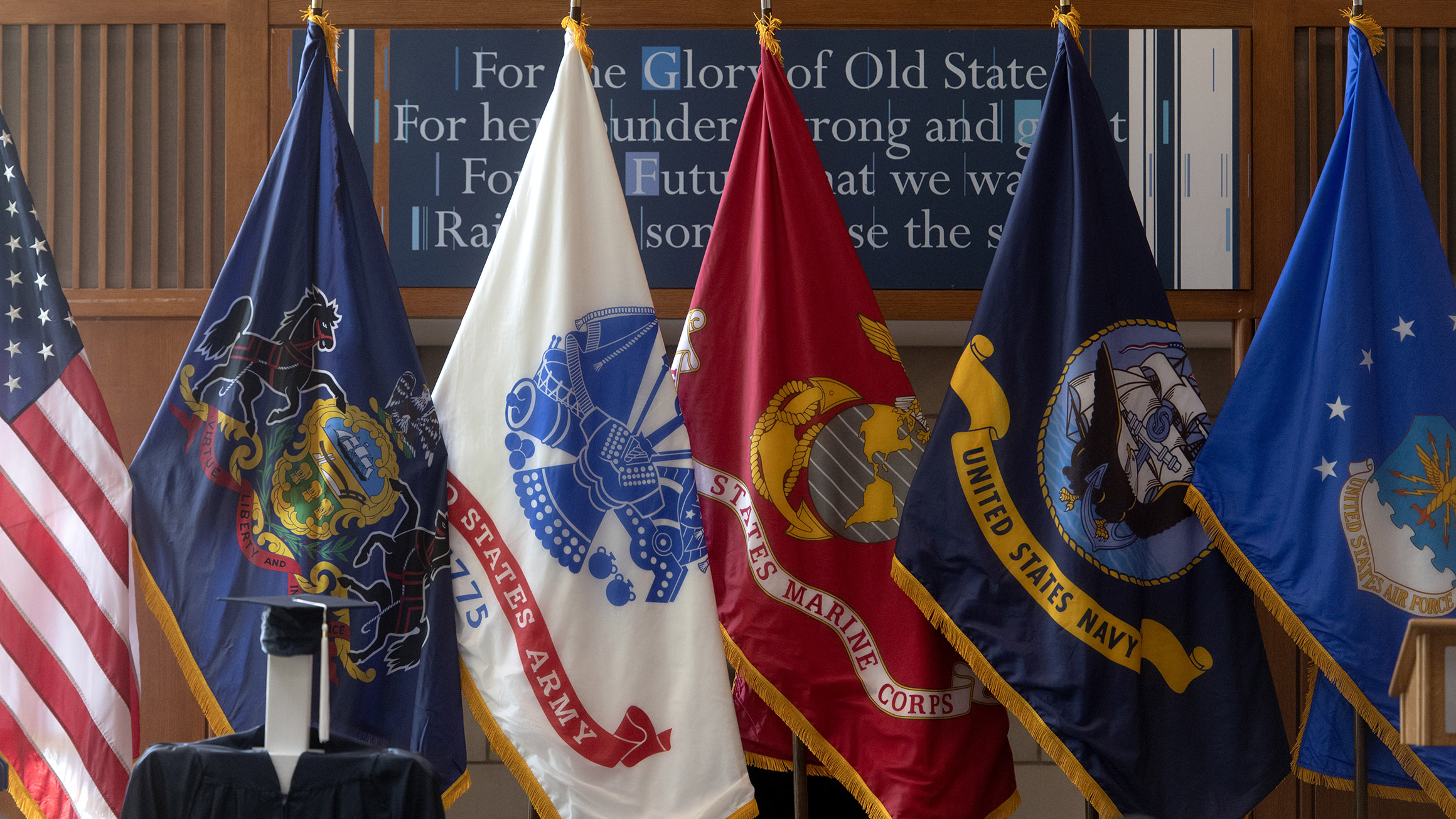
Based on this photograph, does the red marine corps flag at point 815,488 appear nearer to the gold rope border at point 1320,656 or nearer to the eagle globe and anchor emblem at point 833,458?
the eagle globe and anchor emblem at point 833,458

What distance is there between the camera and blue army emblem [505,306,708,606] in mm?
2047

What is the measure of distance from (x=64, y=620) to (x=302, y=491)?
49cm

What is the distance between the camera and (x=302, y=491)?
2.00 metres

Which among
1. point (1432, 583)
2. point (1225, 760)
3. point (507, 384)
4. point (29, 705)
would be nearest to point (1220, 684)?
point (1225, 760)

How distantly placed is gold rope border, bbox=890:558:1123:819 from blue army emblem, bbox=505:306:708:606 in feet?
1.37

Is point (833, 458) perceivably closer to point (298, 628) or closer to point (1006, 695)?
point (1006, 695)

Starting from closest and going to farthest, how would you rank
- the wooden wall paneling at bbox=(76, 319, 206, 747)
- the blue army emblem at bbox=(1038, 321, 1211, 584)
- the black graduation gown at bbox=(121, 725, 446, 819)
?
the black graduation gown at bbox=(121, 725, 446, 819), the blue army emblem at bbox=(1038, 321, 1211, 584), the wooden wall paneling at bbox=(76, 319, 206, 747)

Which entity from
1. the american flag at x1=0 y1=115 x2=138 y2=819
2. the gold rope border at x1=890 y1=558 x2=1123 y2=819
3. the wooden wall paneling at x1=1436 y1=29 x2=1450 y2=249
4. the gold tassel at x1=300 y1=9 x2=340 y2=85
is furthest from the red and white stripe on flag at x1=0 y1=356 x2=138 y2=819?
the wooden wall paneling at x1=1436 y1=29 x2=1450 y2=249

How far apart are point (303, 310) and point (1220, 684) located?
1944mm

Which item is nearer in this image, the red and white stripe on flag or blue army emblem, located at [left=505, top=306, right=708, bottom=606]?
the red and white stripe on flag

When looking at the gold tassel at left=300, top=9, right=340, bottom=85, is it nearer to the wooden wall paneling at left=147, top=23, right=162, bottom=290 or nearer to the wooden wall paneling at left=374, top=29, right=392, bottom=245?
the wooden wall paneling at left=374, top=29, right=392, bottom=245

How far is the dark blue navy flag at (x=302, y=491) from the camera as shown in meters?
1.95

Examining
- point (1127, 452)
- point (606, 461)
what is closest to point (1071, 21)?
point (1127, 452)

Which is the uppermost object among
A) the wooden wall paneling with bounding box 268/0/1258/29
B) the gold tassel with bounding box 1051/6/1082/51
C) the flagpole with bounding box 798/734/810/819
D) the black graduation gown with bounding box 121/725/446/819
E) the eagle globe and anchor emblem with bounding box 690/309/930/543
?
the wooden wall paneling with bounding box 268/0/1258/29
